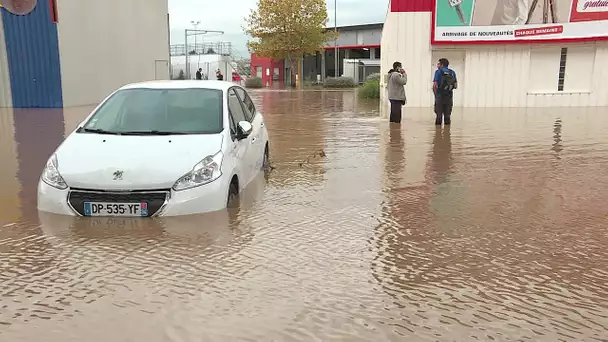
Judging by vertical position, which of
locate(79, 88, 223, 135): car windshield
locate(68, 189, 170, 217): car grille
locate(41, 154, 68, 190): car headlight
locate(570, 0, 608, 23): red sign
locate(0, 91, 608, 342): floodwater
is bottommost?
locate(0, 91, 608, 342): floodwater

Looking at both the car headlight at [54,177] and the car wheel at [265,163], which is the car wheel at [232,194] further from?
the car wheel at [265,163]

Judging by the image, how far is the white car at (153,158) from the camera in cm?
529

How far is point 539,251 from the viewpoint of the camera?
4641 millimetres

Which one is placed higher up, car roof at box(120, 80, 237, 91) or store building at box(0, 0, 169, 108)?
store building at box(0, 0, 169, 108)

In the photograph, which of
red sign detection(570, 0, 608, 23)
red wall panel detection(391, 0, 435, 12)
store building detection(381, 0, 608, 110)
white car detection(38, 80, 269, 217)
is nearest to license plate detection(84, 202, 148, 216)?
white car detection(38, 80, 269, 217)

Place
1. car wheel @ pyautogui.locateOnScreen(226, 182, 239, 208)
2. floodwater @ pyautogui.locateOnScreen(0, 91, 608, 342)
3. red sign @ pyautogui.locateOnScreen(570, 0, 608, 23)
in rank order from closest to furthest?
floodwater @ pyautogui.locateOnScreen(0, 91, 608, 342)
car wheel @ pyautogui.locateOnScreen(226, 182, 239, 208)
red sign @ pyautogui.locateOnScreen(570, 0, 608, 23)

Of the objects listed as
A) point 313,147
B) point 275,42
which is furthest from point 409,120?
point 275,42

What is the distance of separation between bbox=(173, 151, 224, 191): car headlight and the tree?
4205 centimetres

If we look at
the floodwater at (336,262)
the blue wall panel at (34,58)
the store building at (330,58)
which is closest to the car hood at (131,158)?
the floodwater at (336,262)

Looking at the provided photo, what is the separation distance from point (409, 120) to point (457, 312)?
12167 millimetres

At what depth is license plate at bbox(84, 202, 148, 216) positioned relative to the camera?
5.27 meters

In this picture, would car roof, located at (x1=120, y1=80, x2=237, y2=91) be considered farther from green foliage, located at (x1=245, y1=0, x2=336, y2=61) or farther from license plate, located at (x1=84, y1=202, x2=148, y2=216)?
green foliage, located at (x1=245, y1=0, x2=336, y2=61)

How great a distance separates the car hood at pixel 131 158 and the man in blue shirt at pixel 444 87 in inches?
321

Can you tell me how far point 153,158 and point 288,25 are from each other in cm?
4239
